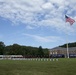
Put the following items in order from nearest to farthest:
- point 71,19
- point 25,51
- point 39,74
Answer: point 39,74 → point 71,19 → point 25,51

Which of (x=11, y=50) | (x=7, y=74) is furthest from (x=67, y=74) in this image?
(x=11, y=50)

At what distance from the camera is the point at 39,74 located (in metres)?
21.6

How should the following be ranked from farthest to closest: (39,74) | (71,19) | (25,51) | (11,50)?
1. (25,51)
2. (11,50)
3. (71,19)
4. (39,74)

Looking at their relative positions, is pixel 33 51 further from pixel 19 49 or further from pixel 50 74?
pixel 50 74

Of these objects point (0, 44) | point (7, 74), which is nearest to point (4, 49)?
point (0, 44)

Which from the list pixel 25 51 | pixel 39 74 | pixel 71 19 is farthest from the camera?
pixel 25 51

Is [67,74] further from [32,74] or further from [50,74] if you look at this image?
[32,74]

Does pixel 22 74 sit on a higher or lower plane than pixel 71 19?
lower

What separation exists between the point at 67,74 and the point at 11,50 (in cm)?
15733

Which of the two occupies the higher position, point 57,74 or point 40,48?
point 40,48

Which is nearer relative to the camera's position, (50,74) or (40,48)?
(50,74)

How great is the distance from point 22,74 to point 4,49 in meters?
166

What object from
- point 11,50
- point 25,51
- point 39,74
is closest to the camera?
point 39,74

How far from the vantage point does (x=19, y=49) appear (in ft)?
597
